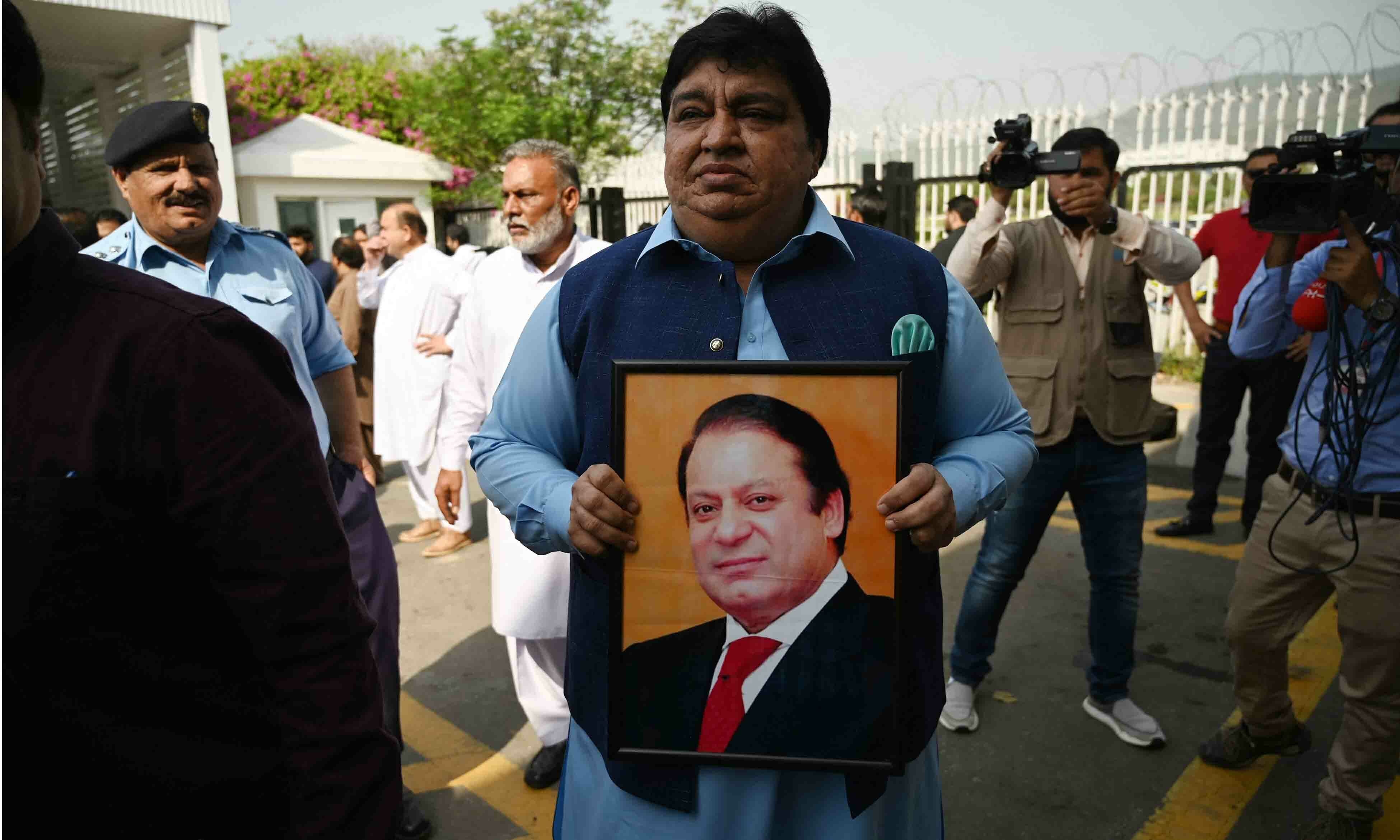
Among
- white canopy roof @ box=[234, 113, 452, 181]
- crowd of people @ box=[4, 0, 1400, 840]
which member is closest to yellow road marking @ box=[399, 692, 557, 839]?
crowd of people @ box=[4, 0, 1400, 840]

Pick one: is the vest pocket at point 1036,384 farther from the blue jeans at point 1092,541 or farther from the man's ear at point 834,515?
the man's ear at point 834,515

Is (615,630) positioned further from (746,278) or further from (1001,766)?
(1001,766)

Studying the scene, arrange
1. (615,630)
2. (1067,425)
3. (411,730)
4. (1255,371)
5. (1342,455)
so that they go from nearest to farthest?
(615,630), (1342,455), (1067,425), (411,730), (1255,371)

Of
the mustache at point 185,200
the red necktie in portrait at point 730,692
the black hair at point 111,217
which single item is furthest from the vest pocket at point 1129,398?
the black hair at point 111,217

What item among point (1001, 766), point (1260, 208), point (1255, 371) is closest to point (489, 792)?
point (1001, 766)

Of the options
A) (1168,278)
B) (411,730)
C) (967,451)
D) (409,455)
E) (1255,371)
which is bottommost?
(411,730)

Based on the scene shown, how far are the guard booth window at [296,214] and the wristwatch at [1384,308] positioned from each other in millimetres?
15341

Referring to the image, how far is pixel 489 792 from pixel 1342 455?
2959 millimetres

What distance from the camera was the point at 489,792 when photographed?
11.0ft

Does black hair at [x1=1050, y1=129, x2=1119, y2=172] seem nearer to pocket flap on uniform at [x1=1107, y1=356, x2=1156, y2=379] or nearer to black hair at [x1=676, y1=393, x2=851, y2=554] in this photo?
pocket flap on uniform at [x1=1107, y1=356, x2=1156, y2=379]

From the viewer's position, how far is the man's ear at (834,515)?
1.44 m

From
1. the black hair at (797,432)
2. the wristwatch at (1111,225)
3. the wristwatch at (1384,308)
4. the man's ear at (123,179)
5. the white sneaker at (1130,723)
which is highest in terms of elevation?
the man's ear at (123,179)

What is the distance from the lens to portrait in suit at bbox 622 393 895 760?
1.43 m

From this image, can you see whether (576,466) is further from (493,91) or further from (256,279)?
(493,91)
